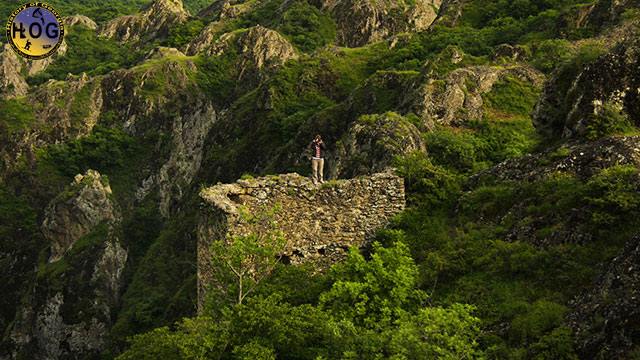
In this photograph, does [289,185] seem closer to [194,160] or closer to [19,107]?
[194,160]

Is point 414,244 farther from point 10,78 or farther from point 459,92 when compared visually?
point 10,78

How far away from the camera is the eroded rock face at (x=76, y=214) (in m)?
67.7

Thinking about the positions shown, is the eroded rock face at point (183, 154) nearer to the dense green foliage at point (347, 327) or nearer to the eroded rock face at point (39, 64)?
the dense green foliage at point (347, 327)

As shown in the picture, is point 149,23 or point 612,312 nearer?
point 612,312

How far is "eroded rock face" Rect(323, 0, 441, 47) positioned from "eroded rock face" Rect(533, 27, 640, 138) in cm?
8290

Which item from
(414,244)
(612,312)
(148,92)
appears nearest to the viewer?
(612,312)

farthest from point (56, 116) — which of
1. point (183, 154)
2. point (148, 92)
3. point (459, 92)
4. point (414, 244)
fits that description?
point (414, 244)

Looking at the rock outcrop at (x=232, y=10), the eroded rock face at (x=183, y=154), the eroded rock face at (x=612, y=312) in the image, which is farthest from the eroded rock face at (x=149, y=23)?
the eroded rock face at (x=612, y=312)

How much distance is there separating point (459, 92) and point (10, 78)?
9882 cm

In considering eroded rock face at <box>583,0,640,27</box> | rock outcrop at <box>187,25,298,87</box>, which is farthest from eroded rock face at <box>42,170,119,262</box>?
eroded rock face at <box>583,0,640,27</box>

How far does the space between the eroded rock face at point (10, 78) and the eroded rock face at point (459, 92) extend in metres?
85.7

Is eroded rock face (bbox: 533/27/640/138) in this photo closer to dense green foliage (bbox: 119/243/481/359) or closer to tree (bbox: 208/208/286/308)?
dense green foliage (bbox: 119/243/481/359)

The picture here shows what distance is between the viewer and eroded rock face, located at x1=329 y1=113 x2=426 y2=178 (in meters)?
27.5

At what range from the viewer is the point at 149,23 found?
14650cm
